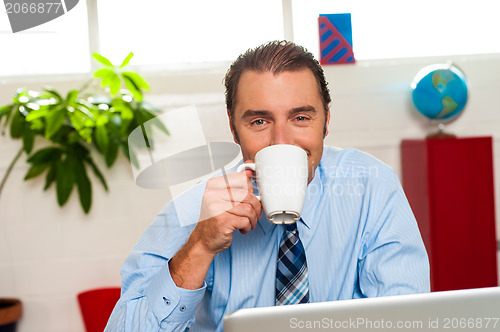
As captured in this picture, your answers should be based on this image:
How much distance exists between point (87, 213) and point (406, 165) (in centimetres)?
130

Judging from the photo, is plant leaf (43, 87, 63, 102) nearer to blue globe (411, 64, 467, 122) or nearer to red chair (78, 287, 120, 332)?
red chair (78, 287, 120, 332)

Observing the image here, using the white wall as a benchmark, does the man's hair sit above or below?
above

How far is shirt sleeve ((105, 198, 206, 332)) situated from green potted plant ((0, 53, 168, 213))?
3.72 ft

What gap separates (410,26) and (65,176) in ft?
5.08

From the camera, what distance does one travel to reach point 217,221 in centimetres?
76

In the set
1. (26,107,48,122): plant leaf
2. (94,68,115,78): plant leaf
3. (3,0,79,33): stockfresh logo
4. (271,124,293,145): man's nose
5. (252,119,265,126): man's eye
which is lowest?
(271,124,293,145): man's nose

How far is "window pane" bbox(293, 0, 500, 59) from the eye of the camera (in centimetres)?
224

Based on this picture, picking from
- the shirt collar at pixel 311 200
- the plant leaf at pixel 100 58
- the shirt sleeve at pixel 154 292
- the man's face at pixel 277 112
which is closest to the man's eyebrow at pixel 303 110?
the man's face at pixel 277 112

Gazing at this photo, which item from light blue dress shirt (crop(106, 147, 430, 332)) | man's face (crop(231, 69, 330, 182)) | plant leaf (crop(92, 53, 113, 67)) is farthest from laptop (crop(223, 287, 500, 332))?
plant leaf (crop(92, 53, 113, 67))

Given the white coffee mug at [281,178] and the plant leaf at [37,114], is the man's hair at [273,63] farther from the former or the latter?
the plant leaf at [37,114]

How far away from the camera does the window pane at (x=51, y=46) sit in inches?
87.4

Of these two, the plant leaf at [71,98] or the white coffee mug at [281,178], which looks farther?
the plant leaf at [71,98]

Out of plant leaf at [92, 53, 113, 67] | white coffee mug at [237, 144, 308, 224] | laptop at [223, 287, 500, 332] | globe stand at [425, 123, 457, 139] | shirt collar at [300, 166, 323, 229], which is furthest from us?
globe stand at [425, 123, 457, 139]

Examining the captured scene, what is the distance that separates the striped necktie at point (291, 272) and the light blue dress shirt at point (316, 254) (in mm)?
20
